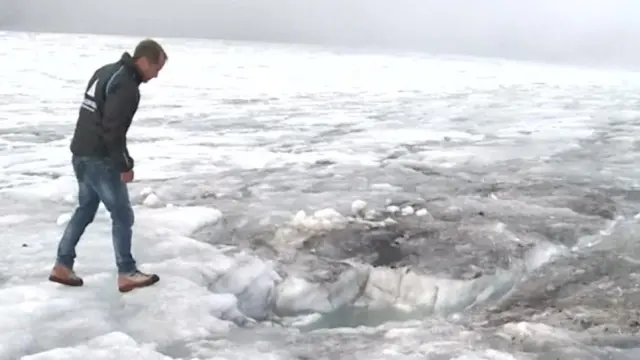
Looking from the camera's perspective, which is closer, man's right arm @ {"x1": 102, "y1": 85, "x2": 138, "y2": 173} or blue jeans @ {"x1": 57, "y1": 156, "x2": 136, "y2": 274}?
man's right arm @ {"x1": 102, "y1": 85, "x2": 138, "y2": 173}

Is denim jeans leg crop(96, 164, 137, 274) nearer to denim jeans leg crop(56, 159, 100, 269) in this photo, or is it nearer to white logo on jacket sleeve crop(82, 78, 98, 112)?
denim jeans leg crop(56, 159, 100, 269)

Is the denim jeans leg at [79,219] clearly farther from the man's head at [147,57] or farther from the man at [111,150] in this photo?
the man's head at [147,57]

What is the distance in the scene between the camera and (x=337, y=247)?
18.9 ft

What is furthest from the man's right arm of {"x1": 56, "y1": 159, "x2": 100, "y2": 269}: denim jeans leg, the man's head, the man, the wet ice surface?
the wet ice surface

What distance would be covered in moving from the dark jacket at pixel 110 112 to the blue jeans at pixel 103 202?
9 centimetres

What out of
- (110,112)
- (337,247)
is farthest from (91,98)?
(337,247)

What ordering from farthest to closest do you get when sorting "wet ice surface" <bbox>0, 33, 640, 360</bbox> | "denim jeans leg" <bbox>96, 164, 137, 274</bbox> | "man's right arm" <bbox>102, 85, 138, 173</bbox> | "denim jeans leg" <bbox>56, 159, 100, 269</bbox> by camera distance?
1. "denim jeans leg" <bbox>56, 159, 100, 269</bbox>
2. "denim jeans leg" <bbox>96, 164, 137, 274</bbox>
3. "wet ice surface" <bbox>0, 33, 640, 360</bbox>
4. "man's right arm" <bbox>102, 85, 138, 173</bbox>

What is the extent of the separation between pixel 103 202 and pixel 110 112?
622mm

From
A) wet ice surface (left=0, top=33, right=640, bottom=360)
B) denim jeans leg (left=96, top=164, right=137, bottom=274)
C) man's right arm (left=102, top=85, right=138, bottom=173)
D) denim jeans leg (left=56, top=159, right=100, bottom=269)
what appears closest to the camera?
man's right arm (left=102, top=85, right=138, bottom=173)

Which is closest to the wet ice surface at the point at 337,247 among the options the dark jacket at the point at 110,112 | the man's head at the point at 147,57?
the dark jacket at the point at 110,112

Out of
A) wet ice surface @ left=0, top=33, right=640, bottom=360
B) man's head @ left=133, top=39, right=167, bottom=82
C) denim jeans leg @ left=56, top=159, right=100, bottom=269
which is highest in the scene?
man's head @ left=133, top=39, right=167, bottom=82

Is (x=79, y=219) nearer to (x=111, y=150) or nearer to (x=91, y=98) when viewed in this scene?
(x=111, y=150)

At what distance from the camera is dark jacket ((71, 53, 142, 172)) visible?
385cm

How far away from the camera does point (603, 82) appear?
30109 millimetres
